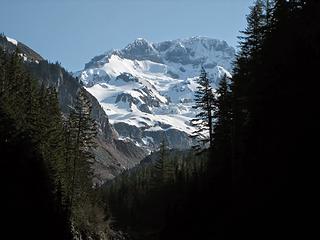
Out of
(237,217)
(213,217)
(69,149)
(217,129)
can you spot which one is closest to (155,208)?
(69,149)

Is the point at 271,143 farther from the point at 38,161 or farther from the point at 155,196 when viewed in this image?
the point at 155,196

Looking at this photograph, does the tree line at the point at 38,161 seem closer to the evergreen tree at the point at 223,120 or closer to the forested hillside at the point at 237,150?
the forested hillside at the point at 237,150

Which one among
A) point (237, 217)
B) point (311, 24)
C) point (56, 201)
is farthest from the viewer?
point (56, 201)

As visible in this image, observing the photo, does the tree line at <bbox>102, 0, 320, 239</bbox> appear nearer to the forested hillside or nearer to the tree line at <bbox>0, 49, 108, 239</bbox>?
the forested hillside

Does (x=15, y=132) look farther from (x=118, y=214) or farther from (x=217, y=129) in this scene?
(x=118, y=214)

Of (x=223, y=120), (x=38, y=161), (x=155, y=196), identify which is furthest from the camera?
(x=155, y=196)

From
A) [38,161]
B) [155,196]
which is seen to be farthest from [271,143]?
[155,196]

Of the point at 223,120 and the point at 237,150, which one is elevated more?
the point at 223,120

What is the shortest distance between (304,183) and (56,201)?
27.4m

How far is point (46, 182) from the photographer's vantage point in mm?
40938

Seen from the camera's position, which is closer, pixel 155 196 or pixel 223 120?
pixel 223 120

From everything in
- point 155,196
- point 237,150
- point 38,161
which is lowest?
point 38,161

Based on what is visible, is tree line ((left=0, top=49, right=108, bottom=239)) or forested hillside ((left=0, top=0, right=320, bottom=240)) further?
tree line ((left=0, top=49, right=108, bottom=239))

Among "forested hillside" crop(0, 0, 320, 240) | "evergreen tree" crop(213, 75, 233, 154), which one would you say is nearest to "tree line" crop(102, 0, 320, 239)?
"forested hillside" crop(0, 0, 320, 240)
